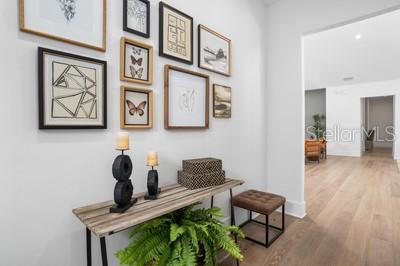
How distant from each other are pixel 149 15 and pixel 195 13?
0.55 meters

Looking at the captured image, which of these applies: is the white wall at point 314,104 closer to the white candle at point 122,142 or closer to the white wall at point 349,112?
the white wall at point 349,112

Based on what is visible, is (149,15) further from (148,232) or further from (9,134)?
(148,232)

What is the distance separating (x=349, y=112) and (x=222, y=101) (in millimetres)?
8023

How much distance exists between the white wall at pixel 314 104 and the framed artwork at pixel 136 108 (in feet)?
32.8

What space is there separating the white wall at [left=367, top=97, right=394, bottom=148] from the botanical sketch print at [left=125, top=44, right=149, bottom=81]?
Answer: 41.7 feet

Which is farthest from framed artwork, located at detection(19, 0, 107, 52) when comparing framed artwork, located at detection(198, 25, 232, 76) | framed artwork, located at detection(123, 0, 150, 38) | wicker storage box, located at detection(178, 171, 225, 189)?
wicker storage box, located at detection(178, 171, 225, 189)

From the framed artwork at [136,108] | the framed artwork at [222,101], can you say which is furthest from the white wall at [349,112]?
the framed artwork at [136,108]

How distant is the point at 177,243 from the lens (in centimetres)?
125

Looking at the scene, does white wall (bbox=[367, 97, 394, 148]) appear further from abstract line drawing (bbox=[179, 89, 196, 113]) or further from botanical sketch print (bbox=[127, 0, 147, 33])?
botanical sketch print (bbox=[127, 0, 147, 33])

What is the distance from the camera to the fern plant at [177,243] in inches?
46.1

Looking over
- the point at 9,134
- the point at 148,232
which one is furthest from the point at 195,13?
the point at 148,232

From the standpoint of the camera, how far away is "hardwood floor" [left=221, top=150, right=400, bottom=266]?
185cm

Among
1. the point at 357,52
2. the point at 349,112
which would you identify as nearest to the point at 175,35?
the point at 357,52

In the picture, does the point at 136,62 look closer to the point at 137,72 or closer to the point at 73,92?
the point at 137,72
